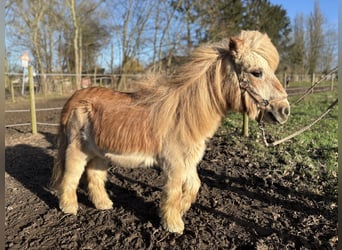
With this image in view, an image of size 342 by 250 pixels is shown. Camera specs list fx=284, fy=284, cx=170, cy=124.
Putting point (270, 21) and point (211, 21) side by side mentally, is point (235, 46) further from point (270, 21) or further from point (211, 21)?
point (270, 21)

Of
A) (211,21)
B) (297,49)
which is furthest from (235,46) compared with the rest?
(297,49)

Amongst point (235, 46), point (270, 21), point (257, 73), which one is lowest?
point (257, 73)

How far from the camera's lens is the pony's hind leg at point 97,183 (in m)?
3.67

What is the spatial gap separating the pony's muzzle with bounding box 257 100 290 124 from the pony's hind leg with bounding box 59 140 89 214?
2147 millimetres

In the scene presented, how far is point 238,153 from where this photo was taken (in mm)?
5426

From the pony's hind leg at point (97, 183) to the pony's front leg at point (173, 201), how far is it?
95 cm

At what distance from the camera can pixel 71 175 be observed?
11.5 ft

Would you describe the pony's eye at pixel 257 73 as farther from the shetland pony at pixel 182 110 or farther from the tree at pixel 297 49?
the tree at pixel 297 49

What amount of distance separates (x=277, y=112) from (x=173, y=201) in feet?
4.52

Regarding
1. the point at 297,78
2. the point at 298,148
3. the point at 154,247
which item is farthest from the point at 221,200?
the point at 297,78

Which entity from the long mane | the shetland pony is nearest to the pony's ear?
the shetland pony

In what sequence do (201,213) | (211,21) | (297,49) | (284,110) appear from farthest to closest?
(297,49) → (211,21) → (201,213) → (284,110)

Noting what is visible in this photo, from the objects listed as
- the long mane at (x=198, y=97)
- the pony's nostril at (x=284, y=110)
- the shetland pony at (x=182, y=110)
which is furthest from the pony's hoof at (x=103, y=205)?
the pony's nostril at (x=284, y=110)

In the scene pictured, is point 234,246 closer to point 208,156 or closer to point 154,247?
point 154,247
